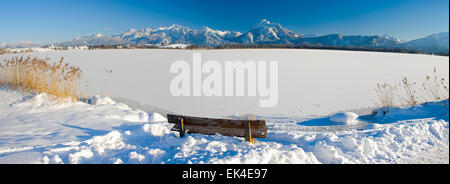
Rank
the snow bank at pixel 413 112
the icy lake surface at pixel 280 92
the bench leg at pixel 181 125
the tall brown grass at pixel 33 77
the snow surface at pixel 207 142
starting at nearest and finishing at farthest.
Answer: the snow surface at pixel 207 142, the bench leg at pixel 181 125, the snow bank at pixel 413 112, the icy lake surface at pixel 280 92, the tall brown grass at pixel 33 77

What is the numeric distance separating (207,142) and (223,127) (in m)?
0.47

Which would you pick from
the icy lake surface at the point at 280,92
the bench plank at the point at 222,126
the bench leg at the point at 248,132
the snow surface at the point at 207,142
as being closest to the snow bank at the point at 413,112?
the snow surface at the point at 207,142

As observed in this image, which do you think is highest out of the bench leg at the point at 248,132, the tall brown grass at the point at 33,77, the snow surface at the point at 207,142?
the tall brown grass at the point at 33,77

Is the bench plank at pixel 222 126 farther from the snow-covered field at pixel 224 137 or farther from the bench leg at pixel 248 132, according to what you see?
the snow-covered field at pixel 224 137

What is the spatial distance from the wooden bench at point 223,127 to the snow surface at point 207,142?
0.58 feet

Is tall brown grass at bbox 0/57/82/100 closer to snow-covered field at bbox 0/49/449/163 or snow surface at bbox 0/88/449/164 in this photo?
snow-covered field at bbox 0/49/449/163

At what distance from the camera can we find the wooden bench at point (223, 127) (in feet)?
16.0

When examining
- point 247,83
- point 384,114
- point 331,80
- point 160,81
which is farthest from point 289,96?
point 160,81

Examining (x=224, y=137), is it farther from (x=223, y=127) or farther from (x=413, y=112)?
(x=413, y=112)

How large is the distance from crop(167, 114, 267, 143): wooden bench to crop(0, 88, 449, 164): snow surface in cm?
18

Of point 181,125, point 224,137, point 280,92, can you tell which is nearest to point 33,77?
point 181,125

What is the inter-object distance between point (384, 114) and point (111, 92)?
12261 mm

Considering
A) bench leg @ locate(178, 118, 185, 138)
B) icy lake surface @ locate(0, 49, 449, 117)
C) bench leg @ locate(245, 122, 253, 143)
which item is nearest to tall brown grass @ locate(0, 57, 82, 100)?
icy lake surface @ locate(0, 49, 449, 117)

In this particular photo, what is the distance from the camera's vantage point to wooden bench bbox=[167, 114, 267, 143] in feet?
16.0
